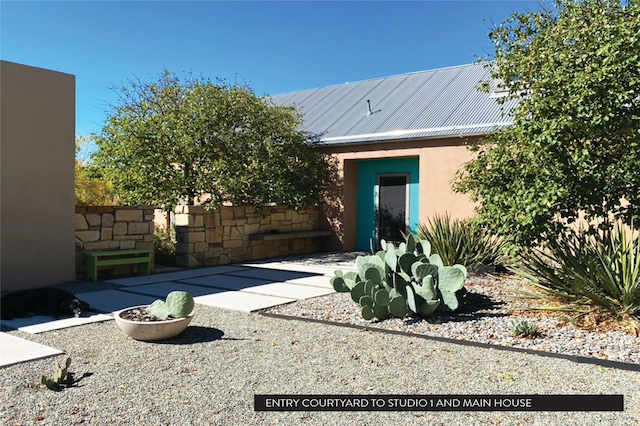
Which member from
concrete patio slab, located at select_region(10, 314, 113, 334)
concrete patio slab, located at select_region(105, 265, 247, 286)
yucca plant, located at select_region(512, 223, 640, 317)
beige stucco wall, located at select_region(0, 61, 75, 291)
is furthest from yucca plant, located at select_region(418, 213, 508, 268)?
beige stucco wall, located at select_region(0, 61, 75, 291)

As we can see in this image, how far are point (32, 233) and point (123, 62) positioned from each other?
5829mm

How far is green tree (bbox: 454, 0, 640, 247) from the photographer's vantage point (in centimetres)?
512

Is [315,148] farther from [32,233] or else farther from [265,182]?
[32,233]

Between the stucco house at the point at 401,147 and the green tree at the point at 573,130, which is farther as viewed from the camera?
the stucco house at the point at 401,147

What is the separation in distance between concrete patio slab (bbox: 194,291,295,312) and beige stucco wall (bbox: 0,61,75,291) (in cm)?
292

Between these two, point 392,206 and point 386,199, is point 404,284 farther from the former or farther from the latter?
point 386,199

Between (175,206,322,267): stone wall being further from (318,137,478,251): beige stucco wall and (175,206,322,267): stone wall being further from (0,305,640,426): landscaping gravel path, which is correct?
(0,305,640,426): landscaping gravel path

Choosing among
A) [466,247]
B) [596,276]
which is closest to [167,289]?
[466,247]

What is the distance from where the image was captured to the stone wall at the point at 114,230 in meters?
9.06

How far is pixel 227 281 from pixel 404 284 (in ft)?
13.9

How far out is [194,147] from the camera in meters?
11.4

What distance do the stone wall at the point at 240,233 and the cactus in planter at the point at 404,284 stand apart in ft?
18.7
